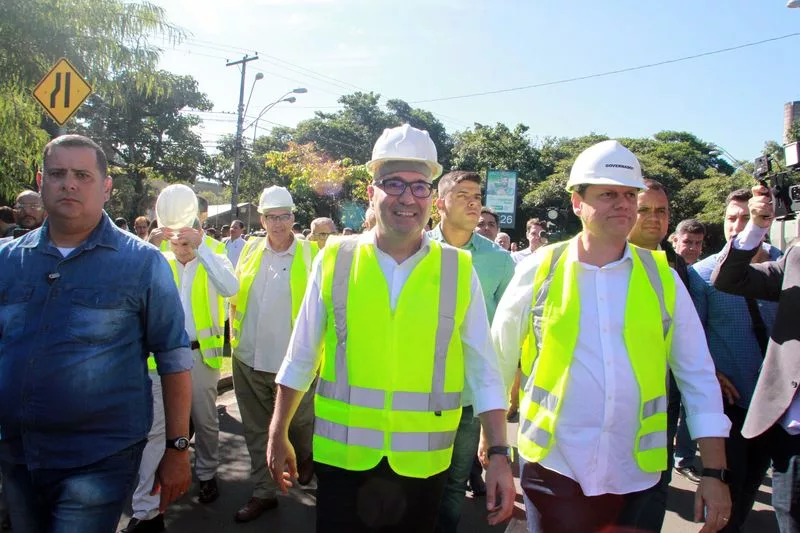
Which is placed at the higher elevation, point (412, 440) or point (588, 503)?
point (412, 440)

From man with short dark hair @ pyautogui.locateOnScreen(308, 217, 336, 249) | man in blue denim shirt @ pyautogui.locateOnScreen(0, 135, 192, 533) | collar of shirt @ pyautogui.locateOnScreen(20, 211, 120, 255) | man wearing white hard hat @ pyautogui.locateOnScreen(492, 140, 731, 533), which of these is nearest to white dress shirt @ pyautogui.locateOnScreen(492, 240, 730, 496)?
man wearing white hard hat @ pyautogui.locateOnScreen(492, 140, 731, 533)

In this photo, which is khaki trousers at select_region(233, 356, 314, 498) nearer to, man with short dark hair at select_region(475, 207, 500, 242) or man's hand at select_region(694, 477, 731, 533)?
man's hand at select_region(694, 477, 731, 533)

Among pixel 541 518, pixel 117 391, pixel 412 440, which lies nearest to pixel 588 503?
pixel 541 518

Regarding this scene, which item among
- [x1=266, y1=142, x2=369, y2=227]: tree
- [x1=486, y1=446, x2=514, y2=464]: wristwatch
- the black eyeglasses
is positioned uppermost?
[x1=266, y1=142, x2=369, y2=227]: tree

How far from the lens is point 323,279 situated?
2.64 metres

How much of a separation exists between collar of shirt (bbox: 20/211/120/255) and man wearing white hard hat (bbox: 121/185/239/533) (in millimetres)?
1659

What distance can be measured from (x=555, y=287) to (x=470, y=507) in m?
2.88

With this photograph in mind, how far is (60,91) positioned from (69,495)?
248 inches

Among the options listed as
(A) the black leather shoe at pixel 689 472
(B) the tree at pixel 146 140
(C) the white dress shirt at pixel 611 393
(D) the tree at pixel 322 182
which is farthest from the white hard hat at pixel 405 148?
(B) the tree at pixel 146 140

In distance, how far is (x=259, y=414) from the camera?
481cm

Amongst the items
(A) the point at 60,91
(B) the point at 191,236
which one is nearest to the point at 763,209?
(B) the point at 191,236

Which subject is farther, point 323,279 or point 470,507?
point 470,507

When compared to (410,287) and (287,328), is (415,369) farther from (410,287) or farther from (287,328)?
(287,328)

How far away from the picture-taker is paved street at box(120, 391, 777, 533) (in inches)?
171
